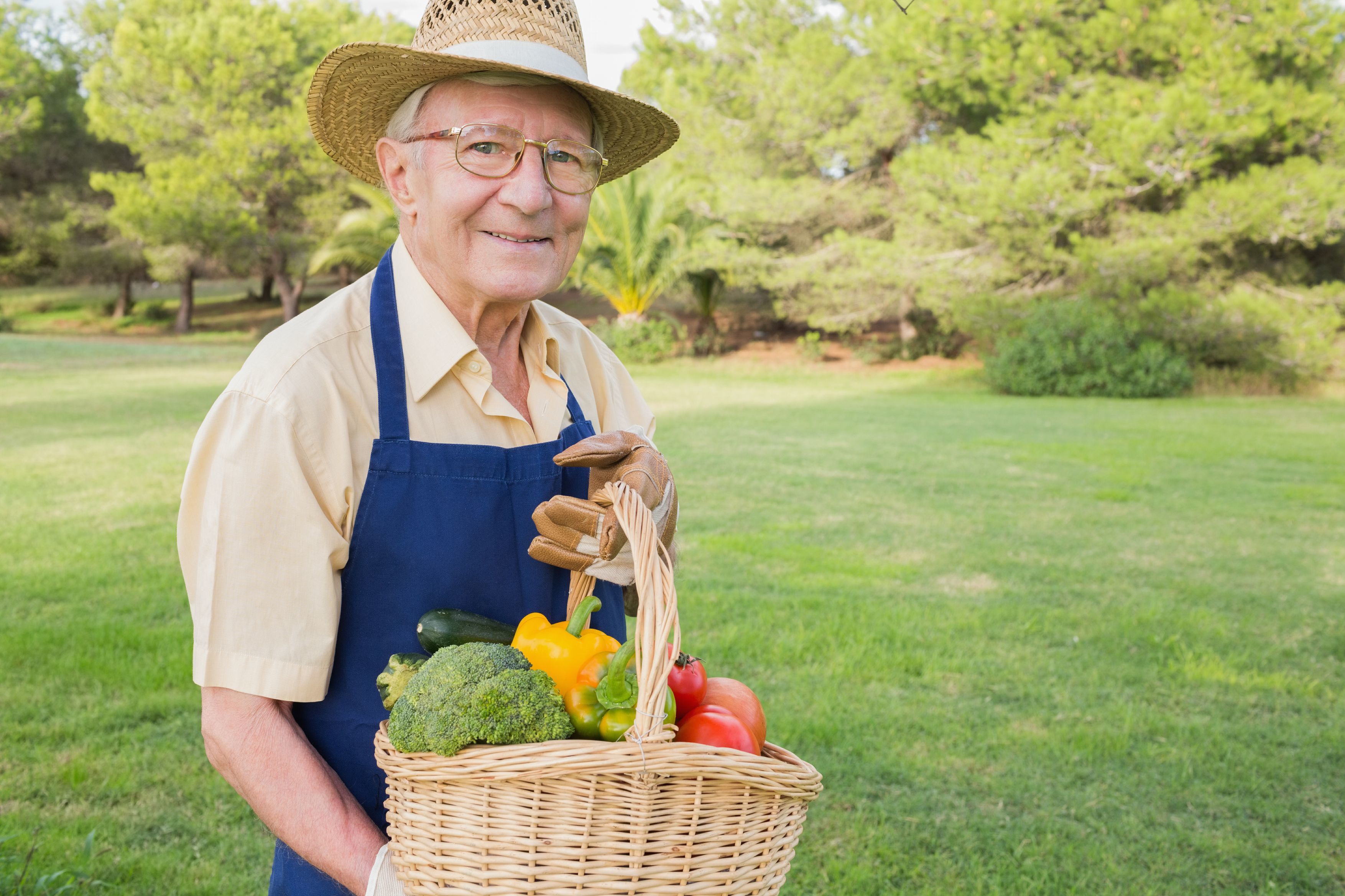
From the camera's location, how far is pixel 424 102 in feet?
6.55

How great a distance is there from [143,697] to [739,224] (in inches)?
929

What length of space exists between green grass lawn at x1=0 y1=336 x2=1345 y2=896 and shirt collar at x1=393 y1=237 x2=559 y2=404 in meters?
2.48

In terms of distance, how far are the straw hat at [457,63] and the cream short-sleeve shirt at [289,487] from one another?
1.40 feet

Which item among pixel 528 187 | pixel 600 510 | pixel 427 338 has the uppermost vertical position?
pixel 528 187

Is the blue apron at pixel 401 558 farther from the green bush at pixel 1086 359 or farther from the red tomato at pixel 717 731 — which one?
the green bush at pixel 1086 359

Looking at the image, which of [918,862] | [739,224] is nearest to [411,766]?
[918,862]

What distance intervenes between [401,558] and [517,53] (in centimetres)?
89

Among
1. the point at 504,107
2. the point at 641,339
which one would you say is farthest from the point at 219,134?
the point at 504,107

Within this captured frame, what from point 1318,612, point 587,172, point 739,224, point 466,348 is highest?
point 739,224

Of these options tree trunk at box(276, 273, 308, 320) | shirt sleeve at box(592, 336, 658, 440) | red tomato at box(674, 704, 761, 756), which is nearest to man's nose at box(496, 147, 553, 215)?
shirt sleeve at box(592, 336, 658, 440)

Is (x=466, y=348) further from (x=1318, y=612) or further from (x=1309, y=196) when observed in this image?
(x=1309, y=196)

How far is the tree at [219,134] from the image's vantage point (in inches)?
1294

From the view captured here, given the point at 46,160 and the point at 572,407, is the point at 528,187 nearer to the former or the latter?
the point at 572,407

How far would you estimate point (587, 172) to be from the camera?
6.72 ft
